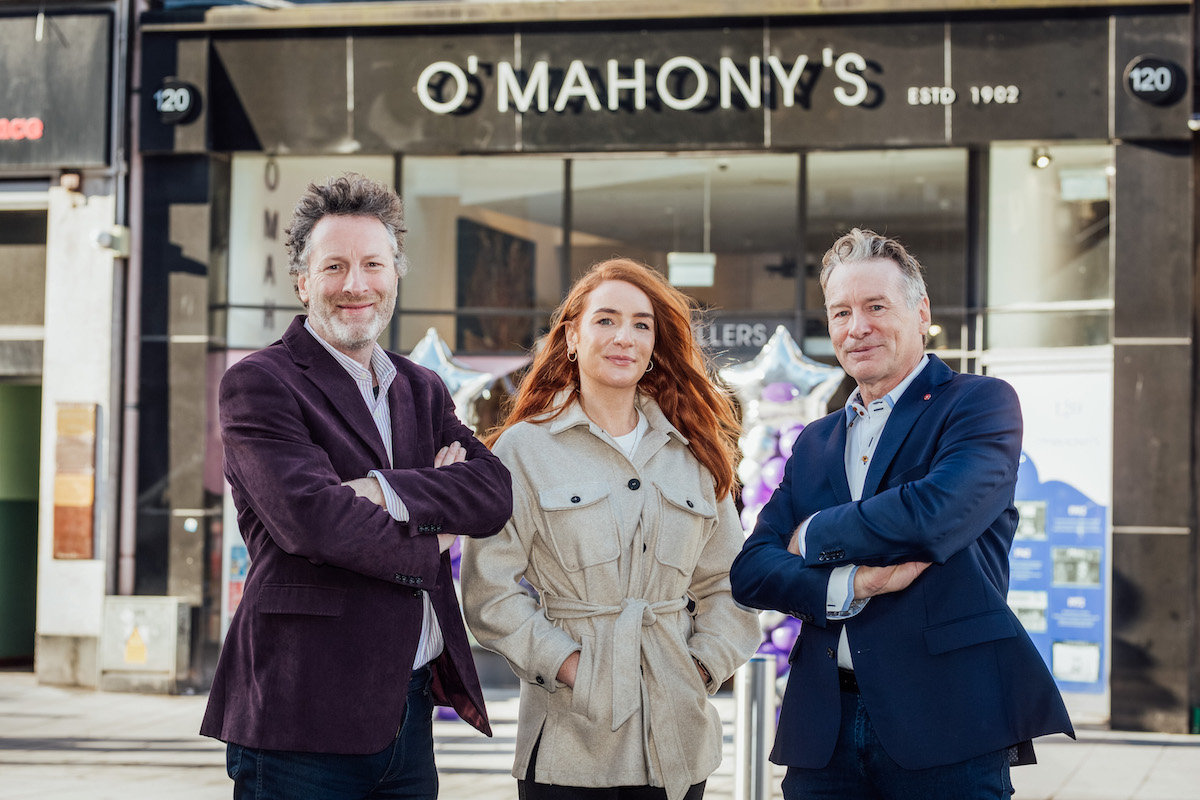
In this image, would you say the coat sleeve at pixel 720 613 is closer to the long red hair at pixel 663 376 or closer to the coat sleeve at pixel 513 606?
the long red hair at pixel 663 376

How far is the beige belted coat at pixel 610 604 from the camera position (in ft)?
9.47

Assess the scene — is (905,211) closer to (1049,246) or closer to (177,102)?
(1049,246)

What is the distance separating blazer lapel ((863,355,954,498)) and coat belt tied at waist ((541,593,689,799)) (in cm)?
66

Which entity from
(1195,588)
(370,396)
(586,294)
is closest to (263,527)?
(370,396)

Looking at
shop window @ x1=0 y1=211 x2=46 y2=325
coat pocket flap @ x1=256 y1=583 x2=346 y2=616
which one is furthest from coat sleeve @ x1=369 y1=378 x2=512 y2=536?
shop window @ x1=0 y1=211 x2=46 y2=325

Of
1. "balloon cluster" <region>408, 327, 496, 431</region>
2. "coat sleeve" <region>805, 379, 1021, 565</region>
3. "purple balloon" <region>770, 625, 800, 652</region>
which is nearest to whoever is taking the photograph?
"coat sleeve" <region>805, 379, 1021, 565</region>

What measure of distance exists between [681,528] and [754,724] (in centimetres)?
173

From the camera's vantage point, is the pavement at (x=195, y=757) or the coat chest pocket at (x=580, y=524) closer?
the coat chest pocket at (x=580, y=524)

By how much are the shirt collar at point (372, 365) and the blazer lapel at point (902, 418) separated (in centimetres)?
124

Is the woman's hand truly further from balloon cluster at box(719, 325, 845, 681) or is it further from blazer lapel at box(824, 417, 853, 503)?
balloon cluster at box(719, 325, 845, 681)

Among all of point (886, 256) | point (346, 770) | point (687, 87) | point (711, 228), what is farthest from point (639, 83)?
point (346, 770)

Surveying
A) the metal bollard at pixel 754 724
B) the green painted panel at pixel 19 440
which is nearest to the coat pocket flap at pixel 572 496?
the metal bollard at pixel 754 724

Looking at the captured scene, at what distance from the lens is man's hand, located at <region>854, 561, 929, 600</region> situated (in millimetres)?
2633

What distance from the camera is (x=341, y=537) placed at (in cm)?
248
